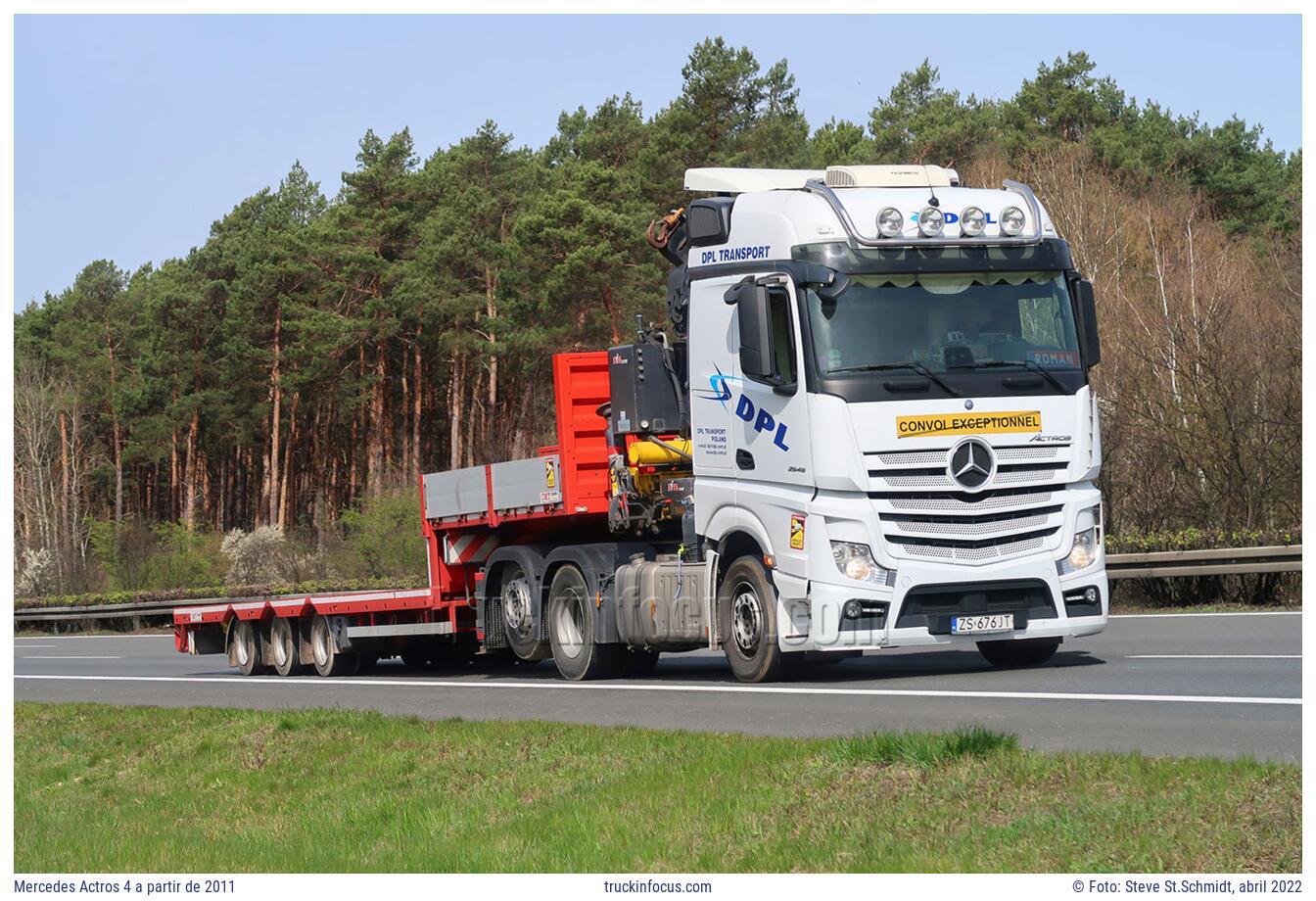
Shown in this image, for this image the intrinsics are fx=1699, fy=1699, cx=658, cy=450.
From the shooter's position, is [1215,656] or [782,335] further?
[1215,656]

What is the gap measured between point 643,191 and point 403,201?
49.3ft

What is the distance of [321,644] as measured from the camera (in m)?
20.1

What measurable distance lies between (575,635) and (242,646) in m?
6.92

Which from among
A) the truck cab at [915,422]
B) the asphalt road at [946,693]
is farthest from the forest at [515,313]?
the truck cab at [915,422]

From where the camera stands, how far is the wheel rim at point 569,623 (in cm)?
1627

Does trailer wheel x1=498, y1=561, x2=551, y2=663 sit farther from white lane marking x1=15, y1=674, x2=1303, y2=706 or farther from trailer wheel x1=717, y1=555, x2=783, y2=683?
trailer wheel x1=717, y1=555, x2=783, y2=683

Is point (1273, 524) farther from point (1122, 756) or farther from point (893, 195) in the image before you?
point (1122, 756)

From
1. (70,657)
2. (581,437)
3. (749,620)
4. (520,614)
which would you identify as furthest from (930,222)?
(70,657)

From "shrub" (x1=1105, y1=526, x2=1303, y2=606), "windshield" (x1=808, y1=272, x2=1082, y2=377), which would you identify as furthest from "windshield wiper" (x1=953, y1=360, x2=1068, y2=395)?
"shrub" (x1=1105, y1=526, x2=1303, y2=606)

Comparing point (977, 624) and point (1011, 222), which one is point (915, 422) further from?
point (1011, 222)

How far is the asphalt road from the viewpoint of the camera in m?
10.2

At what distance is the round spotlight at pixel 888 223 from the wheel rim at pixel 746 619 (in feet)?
9.98

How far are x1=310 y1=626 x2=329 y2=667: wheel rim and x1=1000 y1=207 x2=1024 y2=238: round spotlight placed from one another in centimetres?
1010

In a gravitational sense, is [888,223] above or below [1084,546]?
above
